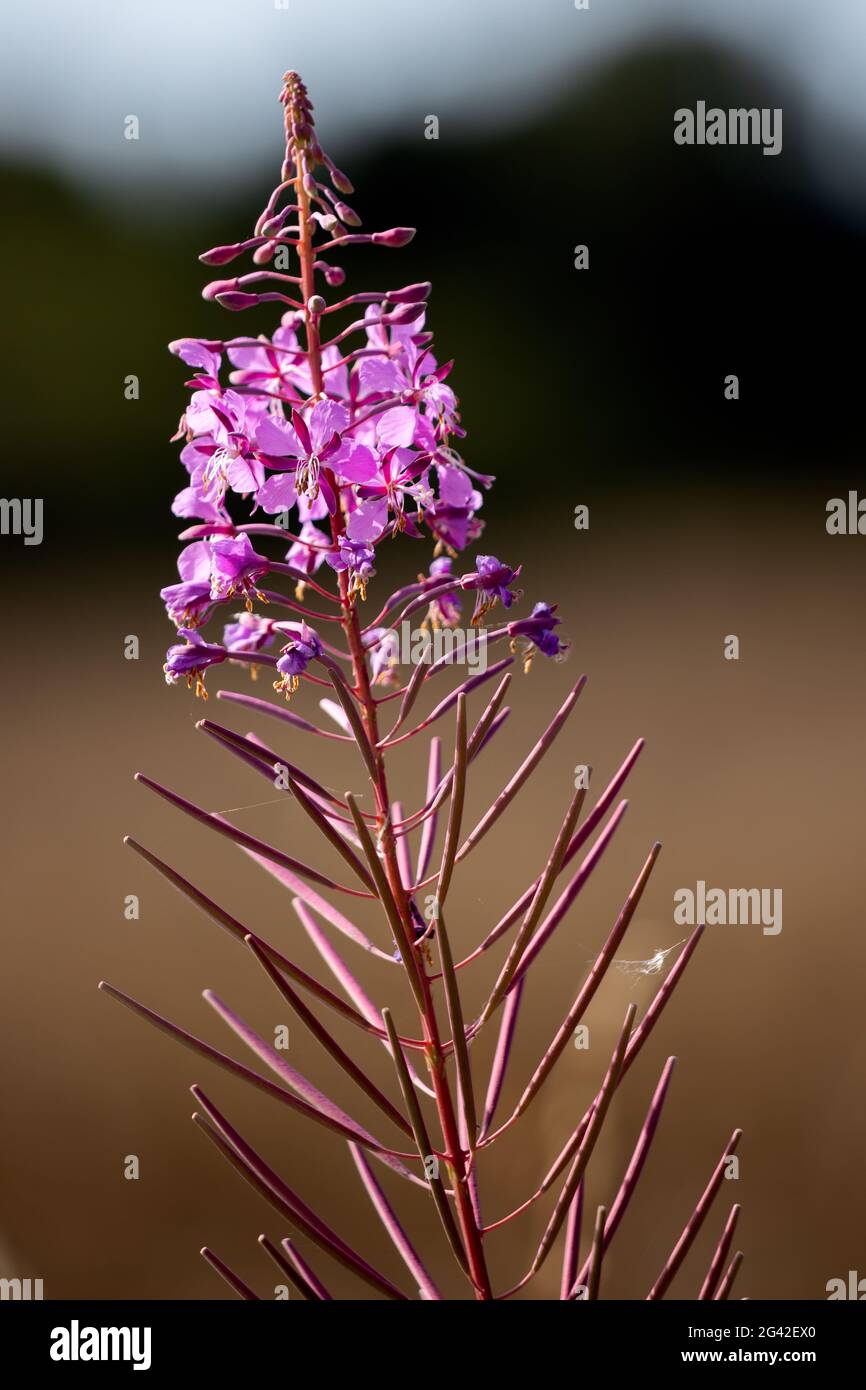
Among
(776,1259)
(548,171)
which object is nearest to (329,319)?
(548,171)

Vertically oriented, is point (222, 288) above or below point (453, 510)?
above

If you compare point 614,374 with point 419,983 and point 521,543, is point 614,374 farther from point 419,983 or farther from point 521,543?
point 419,983

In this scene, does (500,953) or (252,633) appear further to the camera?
(500,953)

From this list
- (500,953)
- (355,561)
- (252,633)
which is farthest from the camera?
(500,953)

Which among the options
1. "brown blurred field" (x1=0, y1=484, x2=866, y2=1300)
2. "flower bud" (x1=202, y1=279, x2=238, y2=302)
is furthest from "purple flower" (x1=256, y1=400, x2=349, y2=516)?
"brown blurred field" (x1=0, y1=484, x2=866, y2=1300)

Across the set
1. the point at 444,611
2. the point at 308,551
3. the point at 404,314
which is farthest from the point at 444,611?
the point at 404,314

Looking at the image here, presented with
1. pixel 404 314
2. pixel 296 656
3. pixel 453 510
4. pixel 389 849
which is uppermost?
pixel 404 314

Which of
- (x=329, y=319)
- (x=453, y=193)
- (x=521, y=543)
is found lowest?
(x=521, y=543)

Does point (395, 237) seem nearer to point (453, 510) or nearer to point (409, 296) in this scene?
point (409, 296)
